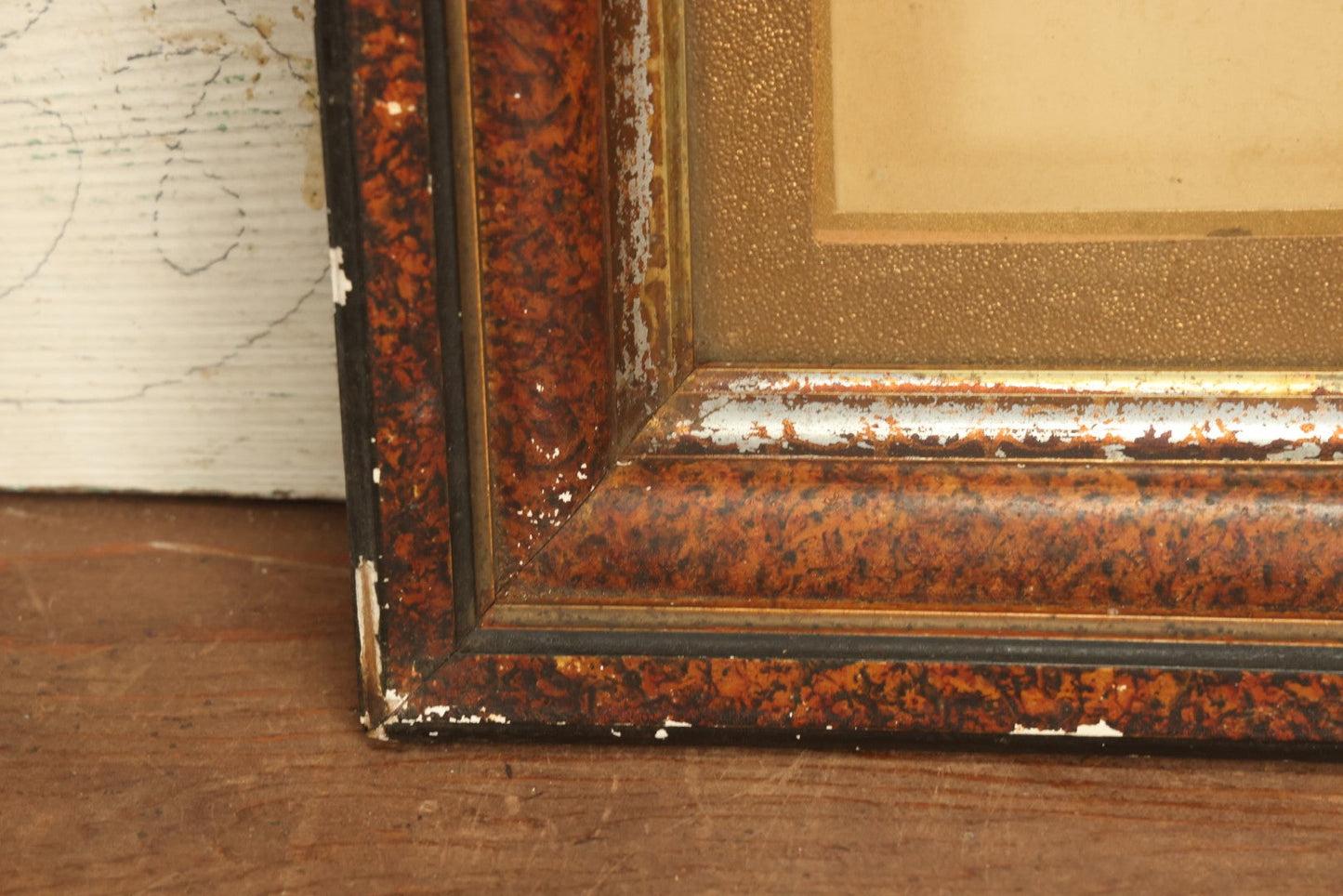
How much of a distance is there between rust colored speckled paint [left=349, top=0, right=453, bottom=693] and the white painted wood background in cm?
29

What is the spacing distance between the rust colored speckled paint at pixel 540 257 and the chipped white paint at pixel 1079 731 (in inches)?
8.8

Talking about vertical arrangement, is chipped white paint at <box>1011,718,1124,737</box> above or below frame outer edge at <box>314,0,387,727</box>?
below

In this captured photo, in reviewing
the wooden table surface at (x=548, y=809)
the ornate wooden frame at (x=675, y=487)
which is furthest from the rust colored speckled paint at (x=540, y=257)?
the wooden table surface at (x=548, y=809)

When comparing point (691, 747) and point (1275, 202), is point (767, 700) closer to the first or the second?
point (691, 747)

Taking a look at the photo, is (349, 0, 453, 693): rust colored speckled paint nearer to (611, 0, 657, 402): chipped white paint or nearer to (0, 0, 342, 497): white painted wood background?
(611, 0, 657, 402): chipped white paint

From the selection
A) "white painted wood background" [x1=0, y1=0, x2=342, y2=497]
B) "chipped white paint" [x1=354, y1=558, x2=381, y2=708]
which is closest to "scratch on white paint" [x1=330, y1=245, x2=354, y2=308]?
"chipped white paint" [x1=354, y1=558, x2=381, y2=708]

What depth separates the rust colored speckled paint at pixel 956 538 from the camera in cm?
48

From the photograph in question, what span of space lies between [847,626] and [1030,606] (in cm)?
8

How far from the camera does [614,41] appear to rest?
0.50 m

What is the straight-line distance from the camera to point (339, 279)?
1.58 feet

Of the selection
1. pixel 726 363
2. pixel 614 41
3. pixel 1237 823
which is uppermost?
pixel 614 41

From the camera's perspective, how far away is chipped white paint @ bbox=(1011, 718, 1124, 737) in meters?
0.48

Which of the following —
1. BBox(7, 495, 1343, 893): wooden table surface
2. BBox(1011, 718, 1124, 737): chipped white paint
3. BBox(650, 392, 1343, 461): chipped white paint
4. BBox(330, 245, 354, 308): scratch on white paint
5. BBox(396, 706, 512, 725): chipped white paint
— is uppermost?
BBox(330, 245, 354, 308): scratch on white paint

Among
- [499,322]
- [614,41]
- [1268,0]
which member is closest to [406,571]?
[499,322]
